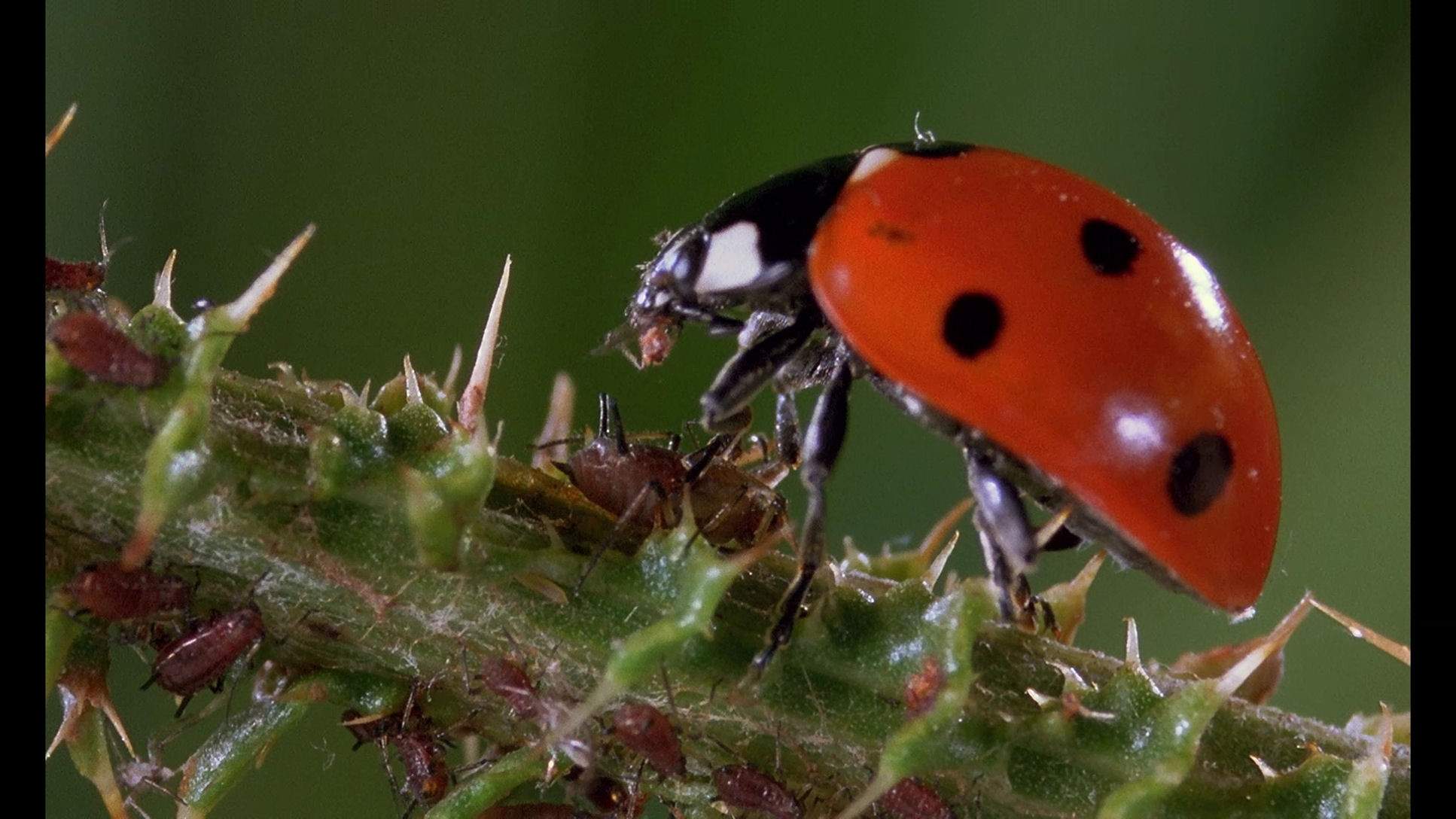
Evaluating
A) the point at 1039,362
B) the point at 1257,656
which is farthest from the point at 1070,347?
the point at 1257,656

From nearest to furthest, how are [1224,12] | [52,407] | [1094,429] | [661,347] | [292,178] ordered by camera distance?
[52,407] < [1094,429] < [661,347] < [292,178] < [1224,12]

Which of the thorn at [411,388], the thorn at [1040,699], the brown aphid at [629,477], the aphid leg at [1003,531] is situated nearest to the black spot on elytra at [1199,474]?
the aphid leg at [1003,531]

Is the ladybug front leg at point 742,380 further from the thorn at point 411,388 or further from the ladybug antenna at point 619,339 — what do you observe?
the thorn at point 411,388

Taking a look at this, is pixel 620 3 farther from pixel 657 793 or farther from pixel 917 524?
pixel 657 793

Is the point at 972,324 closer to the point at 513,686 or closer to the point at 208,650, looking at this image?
the point at 513,686

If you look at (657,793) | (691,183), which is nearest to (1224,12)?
(691,183)

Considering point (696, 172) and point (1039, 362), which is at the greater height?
point (1039, 362)
